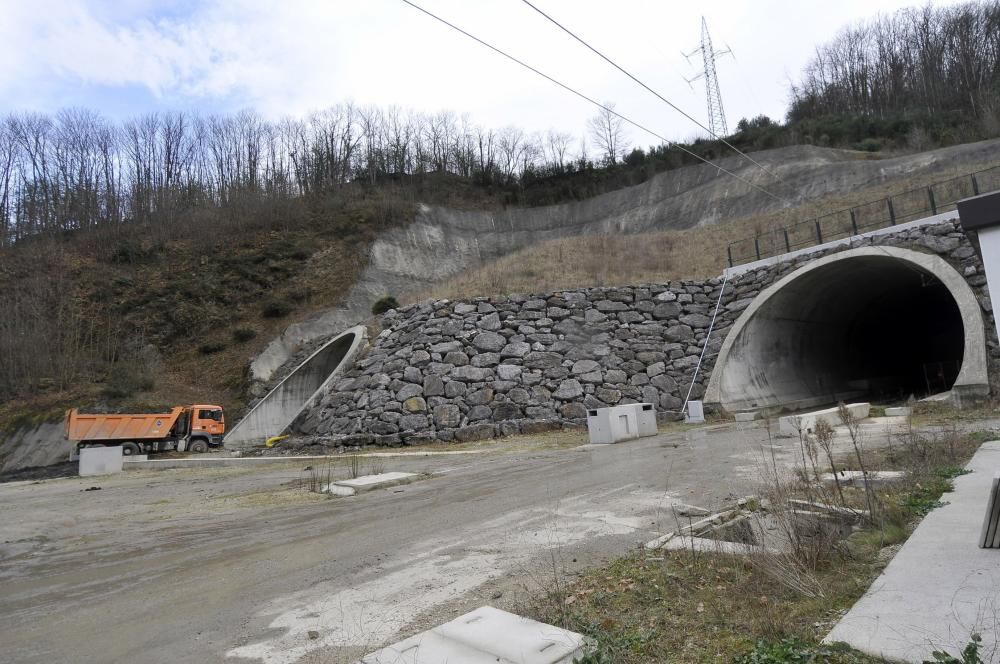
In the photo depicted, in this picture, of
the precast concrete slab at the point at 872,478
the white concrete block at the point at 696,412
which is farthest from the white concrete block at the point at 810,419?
the precast concrete slab at the point at 872,478

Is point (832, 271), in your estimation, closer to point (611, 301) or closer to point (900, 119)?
point (611, 301)

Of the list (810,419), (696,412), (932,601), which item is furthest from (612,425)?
(932,601)

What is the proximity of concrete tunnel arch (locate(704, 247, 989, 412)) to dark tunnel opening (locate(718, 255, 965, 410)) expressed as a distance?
0.04 m

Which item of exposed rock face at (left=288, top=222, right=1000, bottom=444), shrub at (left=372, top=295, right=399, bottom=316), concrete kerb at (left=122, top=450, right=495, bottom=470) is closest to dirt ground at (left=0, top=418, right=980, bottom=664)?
concrete kerb at (left=122, top=450, right=495, bottom=470)

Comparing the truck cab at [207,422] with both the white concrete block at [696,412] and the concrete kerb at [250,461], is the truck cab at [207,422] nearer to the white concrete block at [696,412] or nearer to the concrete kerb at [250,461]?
the concrete kerb at [250,461]

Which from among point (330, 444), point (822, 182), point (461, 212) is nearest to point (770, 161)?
point (822, 182)

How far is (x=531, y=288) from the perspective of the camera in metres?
23.2

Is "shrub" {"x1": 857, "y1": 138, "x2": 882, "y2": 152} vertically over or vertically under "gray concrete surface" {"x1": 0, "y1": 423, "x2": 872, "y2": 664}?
over

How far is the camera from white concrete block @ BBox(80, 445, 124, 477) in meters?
19.5

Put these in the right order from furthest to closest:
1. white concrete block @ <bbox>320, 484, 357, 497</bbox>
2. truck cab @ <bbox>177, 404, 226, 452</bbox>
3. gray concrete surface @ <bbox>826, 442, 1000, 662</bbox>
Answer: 1. truck cab @ <bbox>177, 404, 226, 452</bbox>
2. white concrete block @ <bbox>320, 484, 357, 497</bbox>
3. gray concrete surface @ <bbox>826, 442, 1000, 662</bbox>

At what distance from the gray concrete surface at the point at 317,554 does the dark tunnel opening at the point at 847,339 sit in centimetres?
907

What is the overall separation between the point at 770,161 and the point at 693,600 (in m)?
47.7

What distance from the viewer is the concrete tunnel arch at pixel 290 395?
79.7 feet

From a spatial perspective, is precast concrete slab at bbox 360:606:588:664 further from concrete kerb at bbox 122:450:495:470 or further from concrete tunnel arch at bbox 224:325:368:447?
concrete tunnel arch at bbox 224:325:368:447
